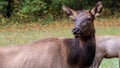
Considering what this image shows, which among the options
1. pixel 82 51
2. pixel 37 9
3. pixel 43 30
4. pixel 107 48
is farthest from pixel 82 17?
pixel 37 9

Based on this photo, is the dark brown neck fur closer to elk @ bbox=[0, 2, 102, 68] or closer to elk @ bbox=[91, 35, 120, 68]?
elk @ bbox=[0, 2, 102, 68]

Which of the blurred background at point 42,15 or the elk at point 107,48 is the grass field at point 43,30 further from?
the elk at point 107,48

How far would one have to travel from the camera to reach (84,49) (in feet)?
22.6

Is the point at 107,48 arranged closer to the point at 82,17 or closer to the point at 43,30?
the point at 82,17

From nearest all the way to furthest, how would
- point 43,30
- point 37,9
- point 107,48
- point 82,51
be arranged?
point 82,51 → point 107,48 → point 43,30 → point 37,9

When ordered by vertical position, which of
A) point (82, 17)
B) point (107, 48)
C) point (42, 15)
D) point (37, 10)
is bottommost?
point (42, 15)

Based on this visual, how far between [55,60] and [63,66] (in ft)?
0.54

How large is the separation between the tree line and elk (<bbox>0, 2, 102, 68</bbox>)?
811 inches

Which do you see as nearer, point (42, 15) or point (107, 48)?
point (107, 48)

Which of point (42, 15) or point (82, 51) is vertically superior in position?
point (82, 51)

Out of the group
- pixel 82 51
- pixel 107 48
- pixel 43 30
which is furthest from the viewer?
pixel 43 30

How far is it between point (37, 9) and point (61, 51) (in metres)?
21.4

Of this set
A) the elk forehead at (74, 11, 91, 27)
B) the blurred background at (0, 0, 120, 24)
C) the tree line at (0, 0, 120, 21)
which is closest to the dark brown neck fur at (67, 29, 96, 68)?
the elk forehead at (74, 11, 91, 27)

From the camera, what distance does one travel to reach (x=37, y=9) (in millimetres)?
28188
